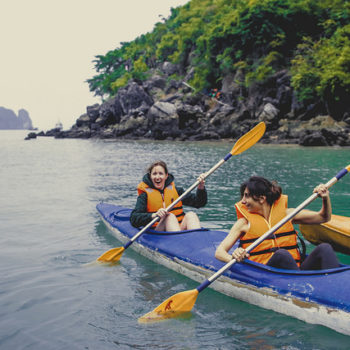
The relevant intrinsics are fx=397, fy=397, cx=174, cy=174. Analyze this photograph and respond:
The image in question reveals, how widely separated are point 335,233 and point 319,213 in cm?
144

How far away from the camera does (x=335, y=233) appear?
480cm

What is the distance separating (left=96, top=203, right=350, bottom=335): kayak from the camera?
10.2 feet

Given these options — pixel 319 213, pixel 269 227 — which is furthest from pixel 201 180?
pixel 319 213

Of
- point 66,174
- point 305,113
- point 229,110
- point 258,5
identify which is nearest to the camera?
point 66,174

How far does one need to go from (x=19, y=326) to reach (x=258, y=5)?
32.6m

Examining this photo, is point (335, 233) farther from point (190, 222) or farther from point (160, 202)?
point (160, 202)

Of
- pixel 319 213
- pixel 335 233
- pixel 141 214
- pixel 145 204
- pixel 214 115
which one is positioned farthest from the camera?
pixel 214 115

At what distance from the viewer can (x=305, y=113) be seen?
28297 millimetres

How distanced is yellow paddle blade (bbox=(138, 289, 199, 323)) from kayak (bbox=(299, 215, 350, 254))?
212cm

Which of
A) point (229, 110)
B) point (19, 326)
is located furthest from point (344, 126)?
point (19, 326)

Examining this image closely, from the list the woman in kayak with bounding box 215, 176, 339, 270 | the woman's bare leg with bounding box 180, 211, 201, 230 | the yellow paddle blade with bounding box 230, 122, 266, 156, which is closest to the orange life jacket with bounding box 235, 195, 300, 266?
the woman in kayak with bounding box 215, 176, 339, 270

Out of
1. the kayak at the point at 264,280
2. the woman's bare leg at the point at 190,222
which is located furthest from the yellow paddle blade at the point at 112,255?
the woman's bare leg at the point at 190,222

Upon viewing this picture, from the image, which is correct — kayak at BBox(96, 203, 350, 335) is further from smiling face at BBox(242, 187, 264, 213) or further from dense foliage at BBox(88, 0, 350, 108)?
dense foliage at BBox(88, 0, 350, 108)

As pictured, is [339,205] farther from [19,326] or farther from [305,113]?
[305,113]
